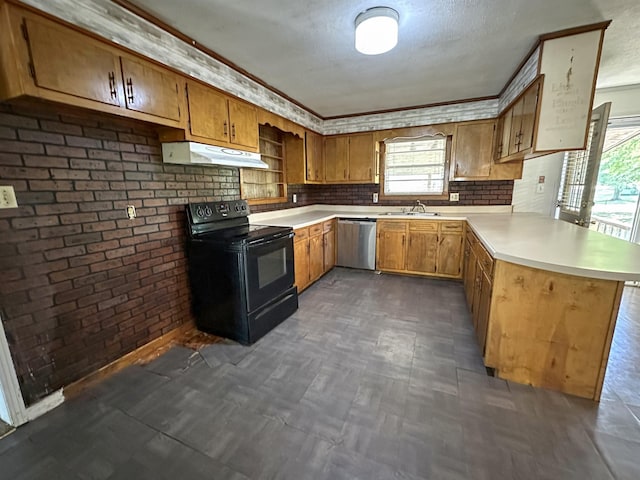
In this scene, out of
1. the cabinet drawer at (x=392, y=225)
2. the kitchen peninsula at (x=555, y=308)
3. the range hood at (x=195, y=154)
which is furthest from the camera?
the cabinet drawer at (x=392, y=225)

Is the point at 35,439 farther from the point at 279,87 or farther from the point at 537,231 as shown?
the point at 537,231

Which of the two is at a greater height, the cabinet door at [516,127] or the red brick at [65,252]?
the cabinet door at [516,127]

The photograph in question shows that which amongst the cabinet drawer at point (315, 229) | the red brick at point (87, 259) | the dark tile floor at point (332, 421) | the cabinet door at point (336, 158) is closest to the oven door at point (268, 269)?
the dark tile floor at point (332, 421)

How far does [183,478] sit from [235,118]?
2.67m

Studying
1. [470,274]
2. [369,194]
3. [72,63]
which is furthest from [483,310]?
[72,63]

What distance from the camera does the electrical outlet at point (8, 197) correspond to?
143cm

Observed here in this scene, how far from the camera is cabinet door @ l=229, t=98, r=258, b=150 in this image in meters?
2.58

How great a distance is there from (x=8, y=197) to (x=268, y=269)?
170cm

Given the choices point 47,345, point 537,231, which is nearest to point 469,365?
point 537,231

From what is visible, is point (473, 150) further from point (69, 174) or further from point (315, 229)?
point (69, 174)

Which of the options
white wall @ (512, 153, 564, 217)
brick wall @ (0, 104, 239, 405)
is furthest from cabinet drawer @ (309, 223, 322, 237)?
white wall @ (512, 153, 564, 217)

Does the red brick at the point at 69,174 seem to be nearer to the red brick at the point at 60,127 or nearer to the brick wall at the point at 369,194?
the red brick at the point at 60,127

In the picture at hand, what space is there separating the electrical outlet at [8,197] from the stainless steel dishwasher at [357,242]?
137 inches

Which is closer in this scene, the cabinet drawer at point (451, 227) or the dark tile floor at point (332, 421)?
the dark tile floor at point (332, 421)
